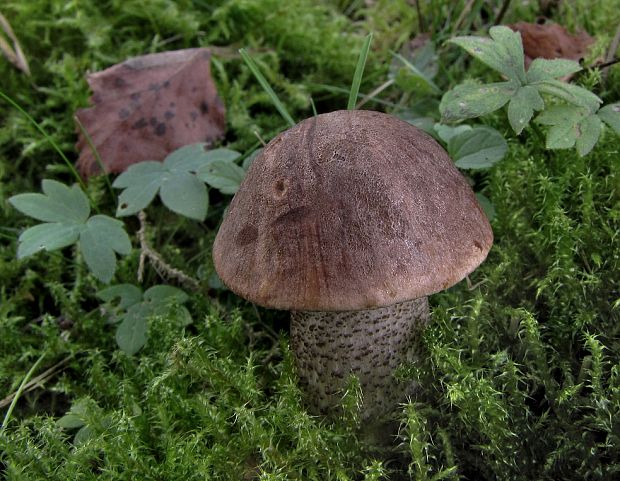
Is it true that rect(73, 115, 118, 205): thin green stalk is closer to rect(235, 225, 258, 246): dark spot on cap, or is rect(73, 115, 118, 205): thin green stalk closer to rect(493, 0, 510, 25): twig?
rect(235, 225, 258, 246): dark spot on cap

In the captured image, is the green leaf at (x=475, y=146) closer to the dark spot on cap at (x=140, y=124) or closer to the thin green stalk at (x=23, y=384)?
the dark spot on cap at (x=140, y=124)

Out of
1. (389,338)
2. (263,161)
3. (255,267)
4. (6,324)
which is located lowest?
(6,324)

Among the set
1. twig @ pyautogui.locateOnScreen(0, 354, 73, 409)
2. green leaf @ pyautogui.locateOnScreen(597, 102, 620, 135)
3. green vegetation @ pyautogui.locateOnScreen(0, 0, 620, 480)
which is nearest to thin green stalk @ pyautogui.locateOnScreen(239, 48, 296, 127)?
green vegetation @ pyautogui.locateOnScreen(0, 0, 620, 480)

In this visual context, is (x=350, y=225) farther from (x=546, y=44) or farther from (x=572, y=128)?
(x=546, y=44)

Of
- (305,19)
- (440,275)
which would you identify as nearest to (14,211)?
(305,19)

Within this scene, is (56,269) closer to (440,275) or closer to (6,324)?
(6,324)

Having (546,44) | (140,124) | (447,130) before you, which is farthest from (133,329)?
(546,44)

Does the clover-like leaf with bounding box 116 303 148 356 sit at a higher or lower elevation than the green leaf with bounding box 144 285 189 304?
lower
